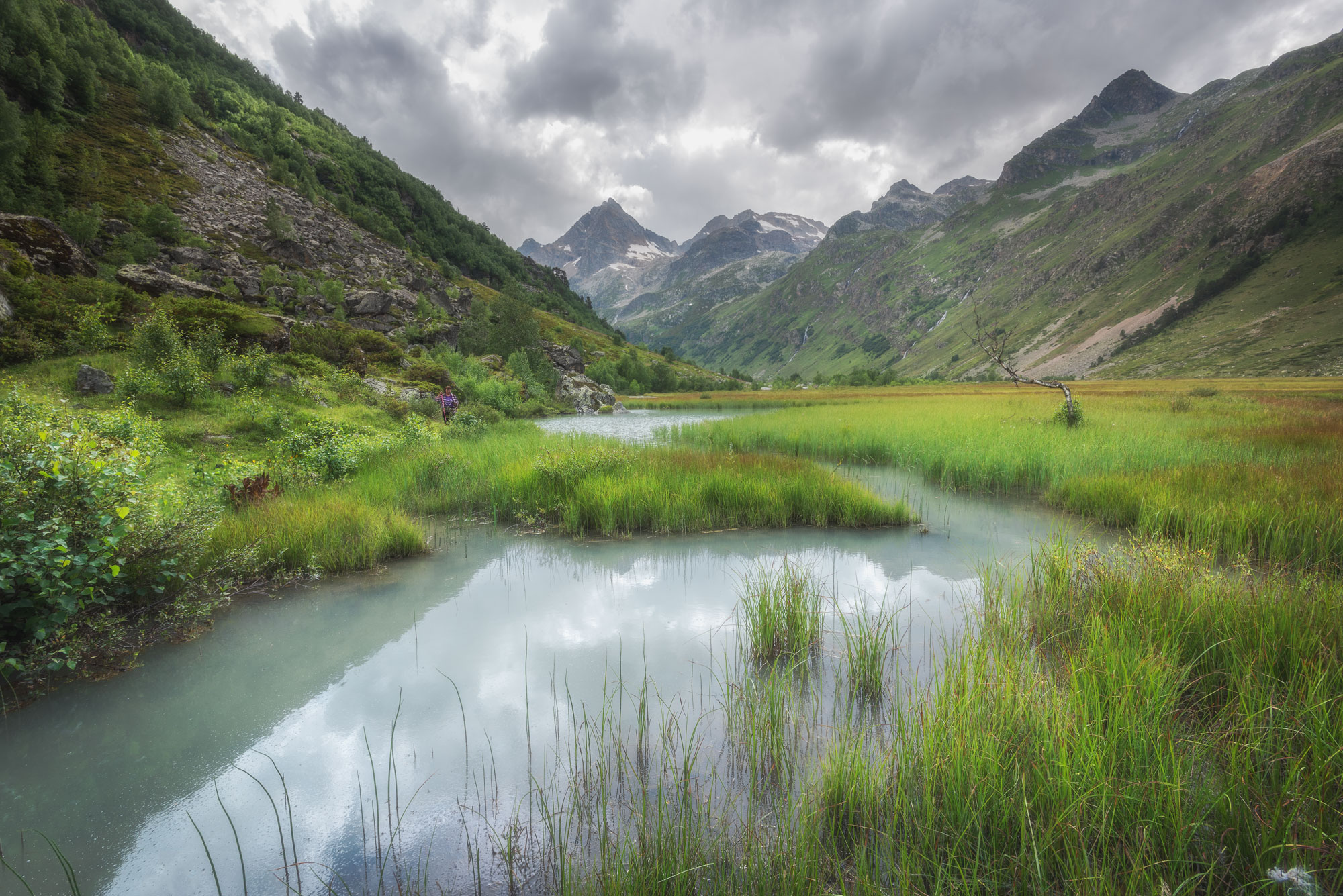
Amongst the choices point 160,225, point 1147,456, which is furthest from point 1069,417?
point 160,225

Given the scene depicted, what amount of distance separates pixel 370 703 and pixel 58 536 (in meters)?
2.83

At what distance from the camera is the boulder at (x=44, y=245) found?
16.6 metres

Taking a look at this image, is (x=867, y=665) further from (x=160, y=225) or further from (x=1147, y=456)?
(x=160, y=225)

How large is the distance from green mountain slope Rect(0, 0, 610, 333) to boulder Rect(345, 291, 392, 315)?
13884 mm

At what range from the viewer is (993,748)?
2779mm

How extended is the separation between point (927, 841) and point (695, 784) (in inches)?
58.4

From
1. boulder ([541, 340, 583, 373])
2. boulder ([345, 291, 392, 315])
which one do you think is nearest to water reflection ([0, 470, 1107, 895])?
boulder ([345, 291, 392, 315])

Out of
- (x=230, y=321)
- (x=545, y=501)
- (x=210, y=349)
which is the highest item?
(x=230, y=321)

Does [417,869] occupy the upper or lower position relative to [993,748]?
lower

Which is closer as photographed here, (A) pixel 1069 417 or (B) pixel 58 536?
(B) pixel 58 536

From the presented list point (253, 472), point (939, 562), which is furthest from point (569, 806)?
point (253, 472)

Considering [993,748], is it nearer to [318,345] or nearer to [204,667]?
[204,667]

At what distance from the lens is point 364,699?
14.8 feet

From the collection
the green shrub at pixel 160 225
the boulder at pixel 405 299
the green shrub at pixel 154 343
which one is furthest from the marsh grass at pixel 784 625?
the green shrub at pixel 160 225
